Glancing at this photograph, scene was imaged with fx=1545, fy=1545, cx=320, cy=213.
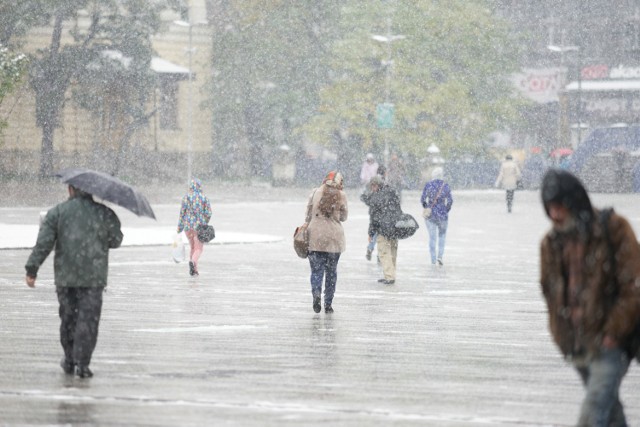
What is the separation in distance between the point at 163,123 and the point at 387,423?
5911 cm

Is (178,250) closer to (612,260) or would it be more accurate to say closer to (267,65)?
(612,260)

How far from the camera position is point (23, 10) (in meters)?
58.4

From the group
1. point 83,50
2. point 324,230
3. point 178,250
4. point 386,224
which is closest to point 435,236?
point 178,250

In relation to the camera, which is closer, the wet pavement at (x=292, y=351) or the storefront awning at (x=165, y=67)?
the wet pavement at (x=292, y=351)

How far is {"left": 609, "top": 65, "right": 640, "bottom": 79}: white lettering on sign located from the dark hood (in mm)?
72300

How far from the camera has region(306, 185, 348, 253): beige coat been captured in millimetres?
16922

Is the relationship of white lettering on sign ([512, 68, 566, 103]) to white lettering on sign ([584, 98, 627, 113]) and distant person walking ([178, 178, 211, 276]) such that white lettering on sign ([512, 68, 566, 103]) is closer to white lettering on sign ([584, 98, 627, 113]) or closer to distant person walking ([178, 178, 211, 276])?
white lettering on sign ([584, 98, 627, 113])

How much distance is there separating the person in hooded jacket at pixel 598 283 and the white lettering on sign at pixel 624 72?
72279 mm

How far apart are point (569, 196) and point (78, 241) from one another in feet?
16.6

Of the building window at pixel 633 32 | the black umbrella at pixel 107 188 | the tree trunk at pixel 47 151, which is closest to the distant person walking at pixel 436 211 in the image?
the black umbrella at pixel 107 188

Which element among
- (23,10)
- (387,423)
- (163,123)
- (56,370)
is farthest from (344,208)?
(163,123)

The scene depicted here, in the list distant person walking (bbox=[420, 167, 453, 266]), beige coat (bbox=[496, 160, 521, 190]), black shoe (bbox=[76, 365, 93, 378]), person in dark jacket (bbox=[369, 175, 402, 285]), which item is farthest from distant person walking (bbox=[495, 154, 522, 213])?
black shoe (bbox=[76, 365, 93, 378])

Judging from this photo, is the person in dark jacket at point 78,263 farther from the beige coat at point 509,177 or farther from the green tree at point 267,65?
the green tree at point 267,65

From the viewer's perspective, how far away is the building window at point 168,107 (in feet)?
221
